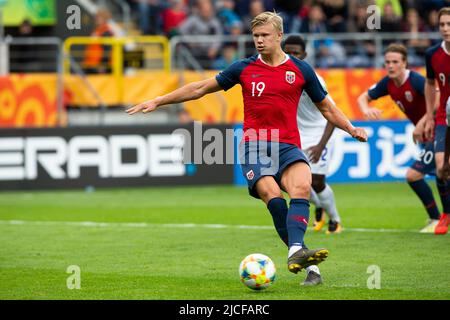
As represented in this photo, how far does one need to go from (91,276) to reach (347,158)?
40.4ft

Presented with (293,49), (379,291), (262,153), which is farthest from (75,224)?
(379,291)

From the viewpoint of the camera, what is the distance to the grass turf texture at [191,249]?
29.1ft

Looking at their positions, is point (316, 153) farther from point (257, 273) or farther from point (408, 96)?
point (257, 273)

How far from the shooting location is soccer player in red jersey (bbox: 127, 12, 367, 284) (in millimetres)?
9289

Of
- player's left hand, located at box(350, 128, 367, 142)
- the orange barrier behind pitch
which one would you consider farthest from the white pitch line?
the orange barrier behind pitch

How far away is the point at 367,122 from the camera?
21.6 metres

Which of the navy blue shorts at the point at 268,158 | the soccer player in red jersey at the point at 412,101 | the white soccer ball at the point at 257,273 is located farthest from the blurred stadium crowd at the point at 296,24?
the white soccer ball at the point at 257,273

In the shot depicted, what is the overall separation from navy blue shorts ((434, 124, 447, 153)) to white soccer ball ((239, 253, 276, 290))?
4641 millimetres

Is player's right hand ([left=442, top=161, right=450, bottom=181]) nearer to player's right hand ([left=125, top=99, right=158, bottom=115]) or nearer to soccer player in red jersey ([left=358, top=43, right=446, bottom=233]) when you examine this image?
soccer player in red jersey ([left=358, top=43, right=446, bottom=233])

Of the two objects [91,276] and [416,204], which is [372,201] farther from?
[91,276]

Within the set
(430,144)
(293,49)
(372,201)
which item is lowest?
(372,201)

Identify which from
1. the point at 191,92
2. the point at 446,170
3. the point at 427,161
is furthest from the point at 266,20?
the point at 427,161

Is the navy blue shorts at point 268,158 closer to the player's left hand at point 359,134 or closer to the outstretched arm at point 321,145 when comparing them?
the player's left hand at point 359,134

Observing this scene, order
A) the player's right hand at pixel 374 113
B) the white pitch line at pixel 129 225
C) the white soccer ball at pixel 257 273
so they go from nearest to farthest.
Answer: the white soccer ball at pixel 257 273 → the player's right hand at pixel 374 113 → the white pitch line at pixel 129 225
